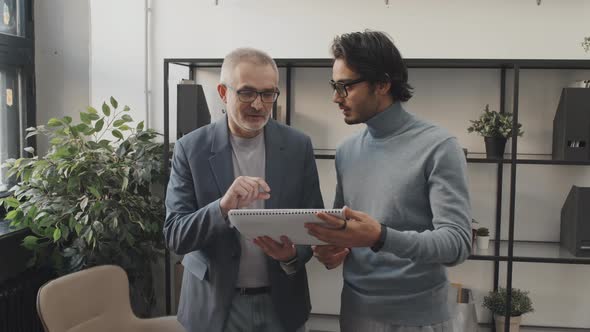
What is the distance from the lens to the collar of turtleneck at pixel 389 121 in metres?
1.47

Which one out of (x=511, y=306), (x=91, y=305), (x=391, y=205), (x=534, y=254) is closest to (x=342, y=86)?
(x=391, y=205)

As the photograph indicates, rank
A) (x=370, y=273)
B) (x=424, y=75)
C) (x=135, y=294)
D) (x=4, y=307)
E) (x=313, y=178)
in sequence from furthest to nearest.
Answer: (x=424, y=75) < (x=135, y=294) < (x=4, y=307) < (x=313, y=178) < (x=370, y=273)

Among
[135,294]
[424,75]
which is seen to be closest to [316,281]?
[135,294]

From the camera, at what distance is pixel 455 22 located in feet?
9.78

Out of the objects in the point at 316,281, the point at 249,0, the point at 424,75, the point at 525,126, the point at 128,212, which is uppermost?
the point at 249,0

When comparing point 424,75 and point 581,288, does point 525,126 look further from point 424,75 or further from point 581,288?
point 581,288

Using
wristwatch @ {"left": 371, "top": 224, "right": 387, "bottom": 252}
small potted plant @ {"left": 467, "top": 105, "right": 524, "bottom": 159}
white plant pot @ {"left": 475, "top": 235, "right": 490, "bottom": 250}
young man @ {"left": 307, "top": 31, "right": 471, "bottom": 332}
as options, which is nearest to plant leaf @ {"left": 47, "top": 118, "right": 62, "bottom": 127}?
young man @ {"left": 307, "top": 31, "right": 471, "bottom": 332}

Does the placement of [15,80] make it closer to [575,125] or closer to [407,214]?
[407,214]

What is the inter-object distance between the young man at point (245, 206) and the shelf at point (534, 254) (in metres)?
1.48

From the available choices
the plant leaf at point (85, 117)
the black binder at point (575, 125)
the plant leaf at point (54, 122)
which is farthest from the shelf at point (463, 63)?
the plant leaf at point (54, 122)

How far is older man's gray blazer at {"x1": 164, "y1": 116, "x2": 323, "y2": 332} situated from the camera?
1.53 meters

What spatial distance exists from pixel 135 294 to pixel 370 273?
178 centimetres

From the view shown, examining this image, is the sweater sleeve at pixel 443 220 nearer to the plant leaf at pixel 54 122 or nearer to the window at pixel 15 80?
the plant leaf at pixel 54 122

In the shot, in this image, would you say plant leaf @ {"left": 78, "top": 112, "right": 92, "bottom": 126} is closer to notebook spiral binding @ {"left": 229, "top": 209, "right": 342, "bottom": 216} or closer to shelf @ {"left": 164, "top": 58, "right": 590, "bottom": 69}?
shelf @ {"left": 164, "top": 58, "right": 590, "bottom": 69}
